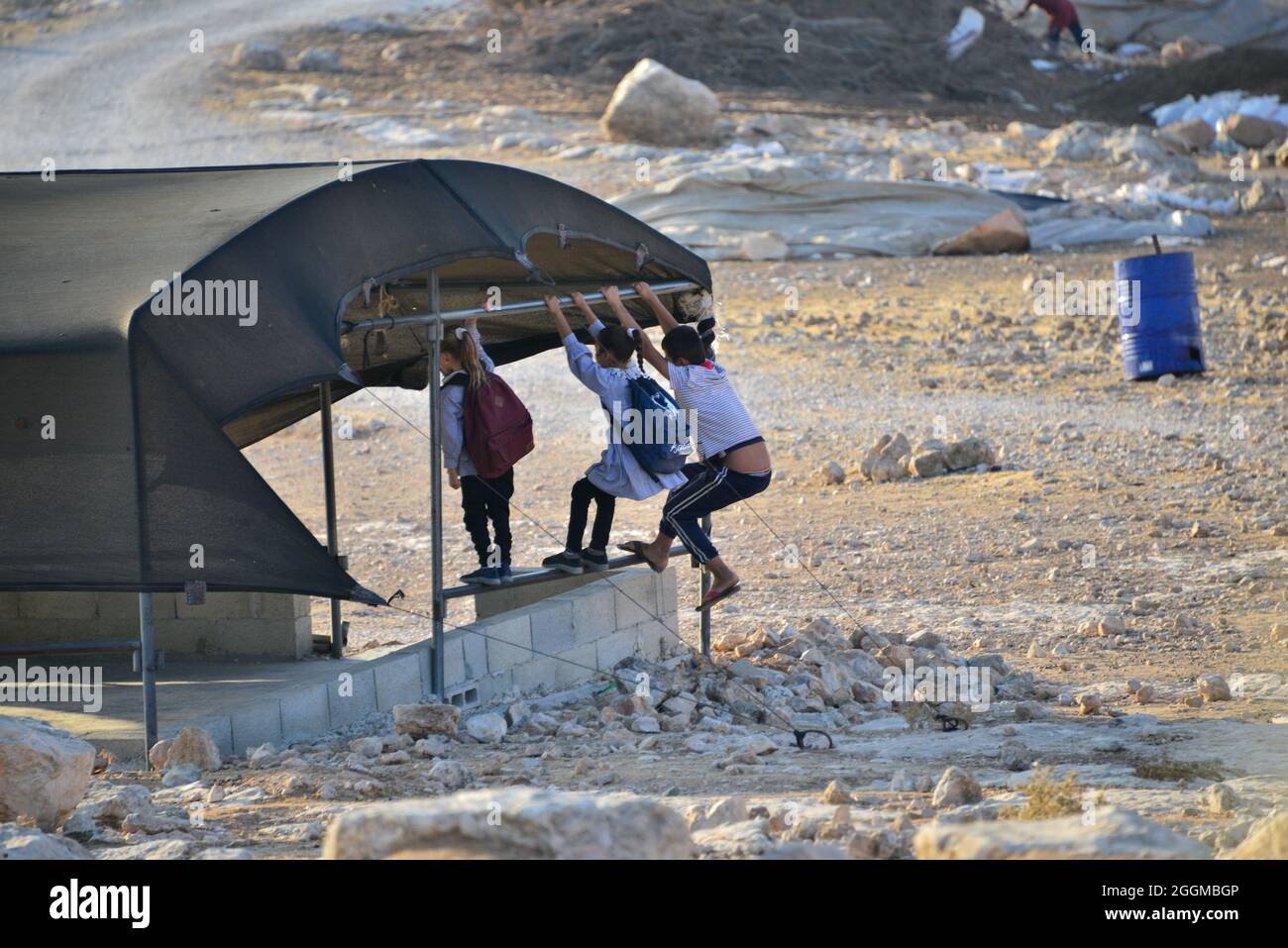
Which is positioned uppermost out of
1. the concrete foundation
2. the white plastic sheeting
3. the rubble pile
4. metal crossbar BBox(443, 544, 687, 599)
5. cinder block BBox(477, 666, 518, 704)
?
the white plastic sheeting

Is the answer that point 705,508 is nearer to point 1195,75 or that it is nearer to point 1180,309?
point 1180,309

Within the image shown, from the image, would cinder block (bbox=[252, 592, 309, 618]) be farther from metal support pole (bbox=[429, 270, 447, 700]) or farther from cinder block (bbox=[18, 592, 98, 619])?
metal support pole (bbox=[429, 270, 447, 700])

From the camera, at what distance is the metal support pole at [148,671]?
22.4 feet

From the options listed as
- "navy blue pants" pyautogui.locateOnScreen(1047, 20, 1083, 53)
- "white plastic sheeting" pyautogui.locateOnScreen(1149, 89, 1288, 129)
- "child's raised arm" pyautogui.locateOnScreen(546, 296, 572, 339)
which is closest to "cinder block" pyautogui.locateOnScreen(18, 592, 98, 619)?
"child's raised arm" pyautogui.locateOnScreen(546, 296, 572, 339)

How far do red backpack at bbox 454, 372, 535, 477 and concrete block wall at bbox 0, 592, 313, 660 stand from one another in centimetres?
135

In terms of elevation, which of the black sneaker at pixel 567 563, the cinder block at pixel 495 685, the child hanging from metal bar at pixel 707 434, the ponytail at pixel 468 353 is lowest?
the cinder block at pixel 495 685

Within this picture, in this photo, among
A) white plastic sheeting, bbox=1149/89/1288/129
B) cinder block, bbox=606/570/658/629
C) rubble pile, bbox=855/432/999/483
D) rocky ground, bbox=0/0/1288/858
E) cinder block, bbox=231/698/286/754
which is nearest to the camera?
rocky ground, bbox=0/0/1288/858

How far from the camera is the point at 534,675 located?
8.88 meters

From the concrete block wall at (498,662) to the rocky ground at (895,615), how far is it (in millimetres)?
175

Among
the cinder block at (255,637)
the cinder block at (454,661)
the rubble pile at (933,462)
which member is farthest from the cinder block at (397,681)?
the rubble pile at (933,462)

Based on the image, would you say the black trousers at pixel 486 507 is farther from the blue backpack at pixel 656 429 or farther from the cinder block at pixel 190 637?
the cinder block at pixel 190 637

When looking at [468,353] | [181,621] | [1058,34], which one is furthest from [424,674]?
[1058,34]

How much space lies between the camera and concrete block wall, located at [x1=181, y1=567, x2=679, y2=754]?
7.68 m

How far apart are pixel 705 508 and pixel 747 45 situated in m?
31.1
